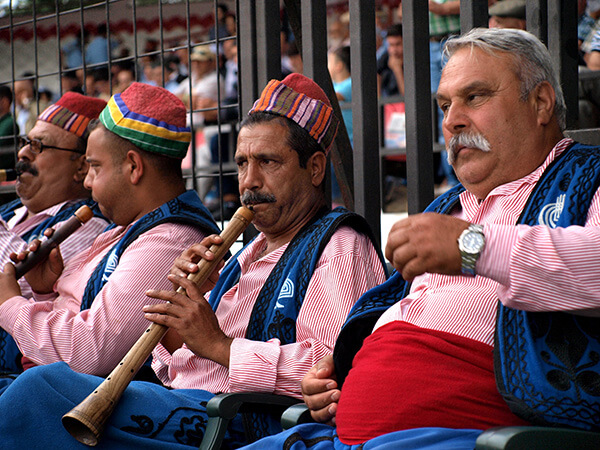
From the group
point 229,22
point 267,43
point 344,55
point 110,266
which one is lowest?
point 110,266

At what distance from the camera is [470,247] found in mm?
1827

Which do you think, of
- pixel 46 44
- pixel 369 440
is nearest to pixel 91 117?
pixel 369 440

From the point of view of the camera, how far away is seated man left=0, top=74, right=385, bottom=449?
2.70 m

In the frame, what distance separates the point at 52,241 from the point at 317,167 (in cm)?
151

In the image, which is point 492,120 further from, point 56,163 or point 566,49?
point 56,163

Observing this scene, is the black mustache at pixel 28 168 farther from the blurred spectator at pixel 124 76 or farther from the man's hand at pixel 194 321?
the blurred spectator at pixel 124 76

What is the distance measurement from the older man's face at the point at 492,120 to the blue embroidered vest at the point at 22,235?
2546 millimetres

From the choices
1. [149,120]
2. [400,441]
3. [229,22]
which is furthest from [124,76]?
[400,441]

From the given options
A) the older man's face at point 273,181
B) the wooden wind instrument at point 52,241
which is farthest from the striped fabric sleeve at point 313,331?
the wooden wind instrument at point 52,241

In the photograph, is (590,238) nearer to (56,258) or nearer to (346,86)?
(56,258)

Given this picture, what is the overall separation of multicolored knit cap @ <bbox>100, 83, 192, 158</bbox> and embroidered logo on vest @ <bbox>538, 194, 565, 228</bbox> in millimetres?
2056

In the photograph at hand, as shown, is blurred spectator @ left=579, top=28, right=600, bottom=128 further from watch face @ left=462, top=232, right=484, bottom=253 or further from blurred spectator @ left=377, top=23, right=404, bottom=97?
watch face @ left=462, top=232, right=484, bottom=253

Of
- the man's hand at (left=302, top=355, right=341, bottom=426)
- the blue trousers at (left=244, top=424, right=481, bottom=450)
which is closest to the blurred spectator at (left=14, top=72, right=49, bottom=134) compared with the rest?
the man's hand at (left=302, top=355, right=341, bottom=426)

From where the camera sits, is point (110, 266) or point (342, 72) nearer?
point (110, 266)
